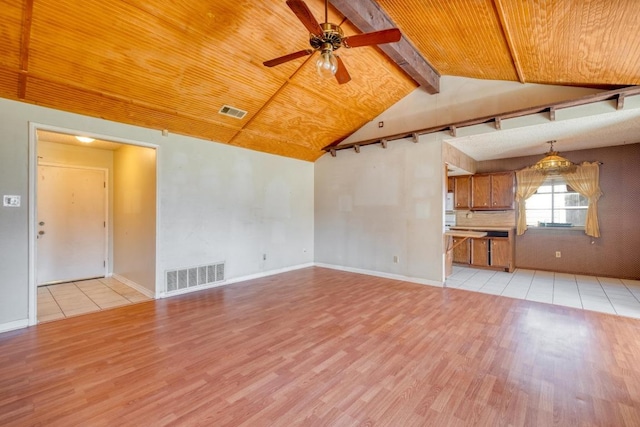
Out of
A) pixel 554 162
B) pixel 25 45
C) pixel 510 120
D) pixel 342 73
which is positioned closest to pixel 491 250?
pixel 554 162

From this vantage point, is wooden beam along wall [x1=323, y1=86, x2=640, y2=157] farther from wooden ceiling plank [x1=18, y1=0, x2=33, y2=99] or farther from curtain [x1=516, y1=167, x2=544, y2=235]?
wooden ceiling plank [x1=18, y1=0, x2=33, y2=99]

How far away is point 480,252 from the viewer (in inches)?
253

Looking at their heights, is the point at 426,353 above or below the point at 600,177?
below

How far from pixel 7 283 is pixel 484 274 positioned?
7.50m

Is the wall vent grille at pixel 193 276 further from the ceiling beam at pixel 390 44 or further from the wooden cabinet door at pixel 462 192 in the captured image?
the wooden cabinet door at pixel 462 192

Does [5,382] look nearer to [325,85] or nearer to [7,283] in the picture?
[7,283]

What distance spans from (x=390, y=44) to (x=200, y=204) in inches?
149

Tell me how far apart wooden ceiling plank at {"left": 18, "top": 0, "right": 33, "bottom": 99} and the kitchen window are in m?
8.51

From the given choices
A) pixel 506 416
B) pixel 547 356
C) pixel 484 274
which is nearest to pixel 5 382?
pixel 506 416

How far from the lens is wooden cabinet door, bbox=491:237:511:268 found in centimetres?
604

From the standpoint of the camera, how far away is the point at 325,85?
4.38m

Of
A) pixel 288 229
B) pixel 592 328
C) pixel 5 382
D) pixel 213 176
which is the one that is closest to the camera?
pixel 5 382

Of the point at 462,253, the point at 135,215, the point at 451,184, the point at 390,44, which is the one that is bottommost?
the point at 462,253

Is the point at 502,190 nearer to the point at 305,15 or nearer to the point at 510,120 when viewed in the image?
the point at 510,120
